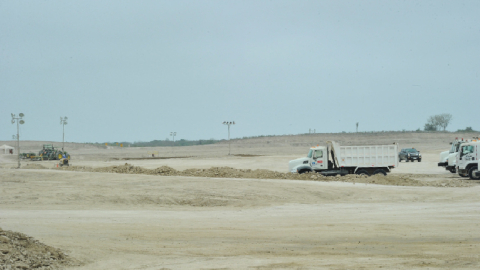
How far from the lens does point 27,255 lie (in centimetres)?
877

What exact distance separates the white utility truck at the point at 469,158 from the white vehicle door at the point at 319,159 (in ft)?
31.6

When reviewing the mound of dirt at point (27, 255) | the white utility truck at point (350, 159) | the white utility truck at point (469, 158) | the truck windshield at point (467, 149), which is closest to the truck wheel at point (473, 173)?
the white utility truck at point (469, 158)

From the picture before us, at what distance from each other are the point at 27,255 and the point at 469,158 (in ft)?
97.8

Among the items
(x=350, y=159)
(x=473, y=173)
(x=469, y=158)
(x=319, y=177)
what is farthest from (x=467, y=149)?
(x=319, y=177)

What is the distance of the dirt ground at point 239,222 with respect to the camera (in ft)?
31.8

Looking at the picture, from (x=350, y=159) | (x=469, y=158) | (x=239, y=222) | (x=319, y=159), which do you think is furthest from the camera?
(x=469, y=158)

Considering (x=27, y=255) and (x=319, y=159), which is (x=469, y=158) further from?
(x=27, y=255)

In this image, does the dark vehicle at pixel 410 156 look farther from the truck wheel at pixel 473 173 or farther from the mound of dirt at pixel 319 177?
the mound of dirt at pixel 319 177

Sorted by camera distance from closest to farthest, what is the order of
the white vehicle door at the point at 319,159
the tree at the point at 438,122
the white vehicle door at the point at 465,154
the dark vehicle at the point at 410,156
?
the white vehicle door at the point at 319,159, the white vehicle door at the point at 465,154, the dark vehicle at the point at 410,156, the tree at the point at 438,122

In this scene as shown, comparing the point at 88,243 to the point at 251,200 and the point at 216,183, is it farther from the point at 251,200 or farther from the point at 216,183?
the point at 216,183

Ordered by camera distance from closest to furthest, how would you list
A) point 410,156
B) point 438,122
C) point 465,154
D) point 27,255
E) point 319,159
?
1. point 27,255
2. point 319,159
3. point 465,154
4. point 410,156
5. point 438,122

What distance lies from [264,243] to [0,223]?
7.86m

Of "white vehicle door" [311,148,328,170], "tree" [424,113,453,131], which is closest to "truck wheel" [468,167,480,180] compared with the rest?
"white vehicle door" [311,148,328,170]

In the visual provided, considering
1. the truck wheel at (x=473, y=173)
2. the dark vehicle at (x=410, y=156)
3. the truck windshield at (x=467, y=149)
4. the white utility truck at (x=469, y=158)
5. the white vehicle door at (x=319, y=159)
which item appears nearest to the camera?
the white vehicle door at (x=319, y=159)
